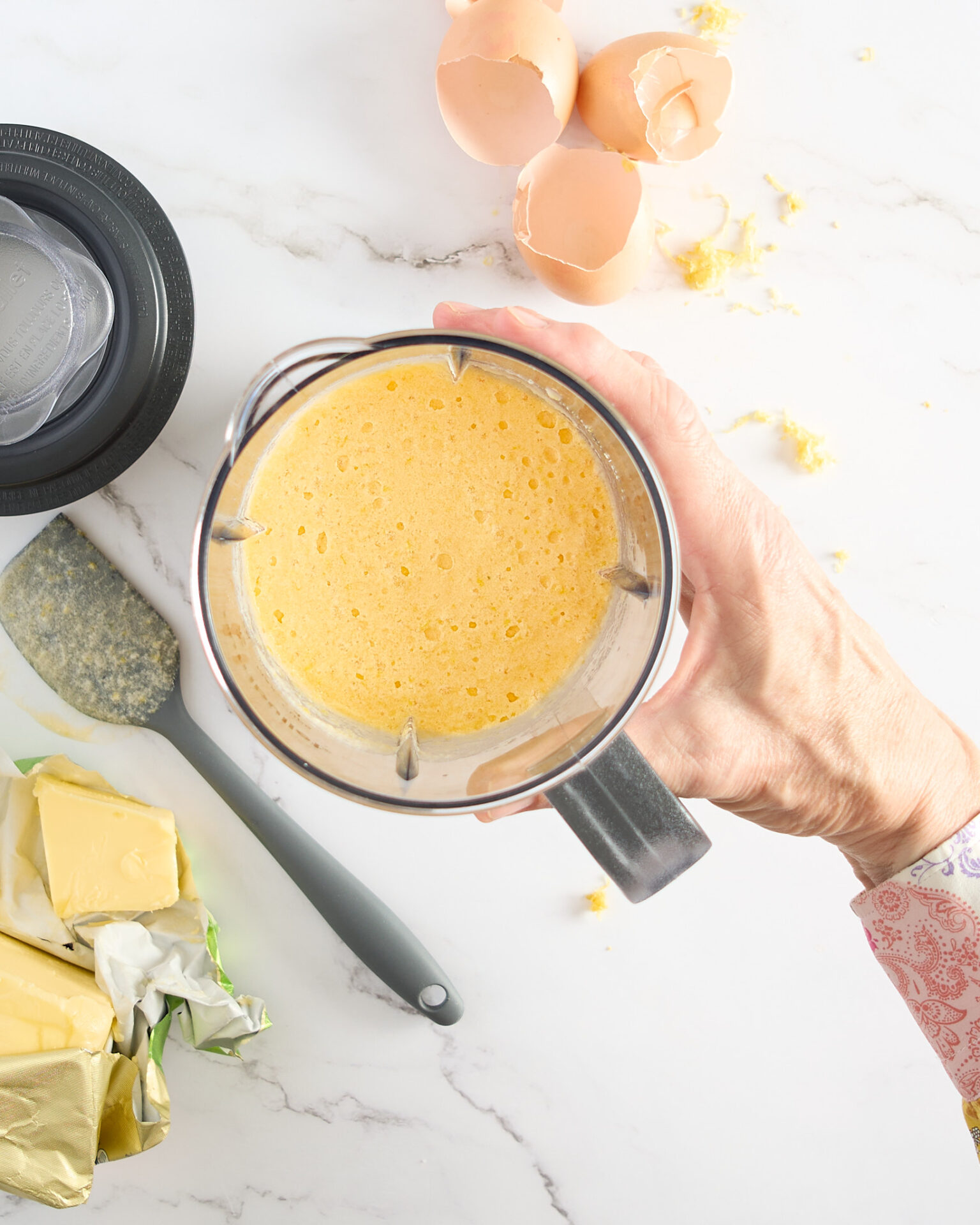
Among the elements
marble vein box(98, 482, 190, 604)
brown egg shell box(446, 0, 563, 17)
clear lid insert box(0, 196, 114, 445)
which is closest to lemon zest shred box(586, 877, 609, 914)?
marble vein box(98, 482, 190, 604)

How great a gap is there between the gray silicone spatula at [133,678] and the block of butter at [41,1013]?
0.25 m

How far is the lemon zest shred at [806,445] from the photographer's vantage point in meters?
1.02

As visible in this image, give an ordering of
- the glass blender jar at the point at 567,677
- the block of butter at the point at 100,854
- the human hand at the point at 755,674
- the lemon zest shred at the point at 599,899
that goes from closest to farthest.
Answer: the glass blender jar at the point at 567,677 → the human hand at the point at 755,674 → the block of butter at the point at 100,854 → the lemon zest shred at the point at 599,899

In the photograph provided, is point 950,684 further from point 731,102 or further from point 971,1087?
point 731,102

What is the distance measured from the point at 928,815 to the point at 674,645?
1.04 feet

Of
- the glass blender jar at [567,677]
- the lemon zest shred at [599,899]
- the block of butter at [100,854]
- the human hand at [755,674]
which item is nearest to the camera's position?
the glass blender jar at [567,677]

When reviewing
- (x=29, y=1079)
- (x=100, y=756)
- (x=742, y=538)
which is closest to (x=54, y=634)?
(x=100, y=756)

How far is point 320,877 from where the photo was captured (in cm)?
100

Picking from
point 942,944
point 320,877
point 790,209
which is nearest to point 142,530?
point 320,877

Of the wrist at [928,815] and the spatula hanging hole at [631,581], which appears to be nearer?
the spatula hanging hole at [631,581]

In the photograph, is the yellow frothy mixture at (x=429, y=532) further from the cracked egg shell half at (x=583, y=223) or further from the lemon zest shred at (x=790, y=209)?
the lemon zest shred at (x=790, y=209)

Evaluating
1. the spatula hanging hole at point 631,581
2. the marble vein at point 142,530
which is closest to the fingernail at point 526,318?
the spatula hanging hole at point 631,581

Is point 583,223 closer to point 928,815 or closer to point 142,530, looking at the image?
point 142,530

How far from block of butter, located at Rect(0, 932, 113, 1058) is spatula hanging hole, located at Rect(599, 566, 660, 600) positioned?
0.73 meters
